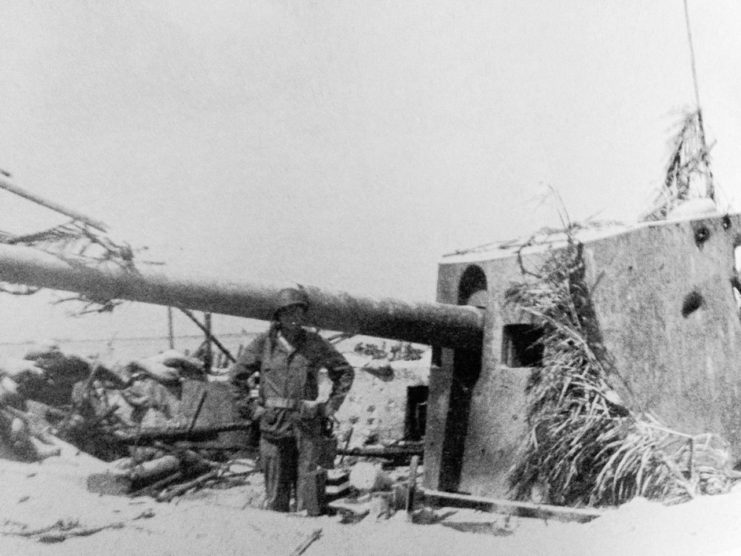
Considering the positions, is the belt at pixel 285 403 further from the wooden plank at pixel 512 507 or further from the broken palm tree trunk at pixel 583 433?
the broken palm tree trunk at pixel 583 433

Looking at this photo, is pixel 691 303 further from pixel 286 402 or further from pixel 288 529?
pixel 288 529

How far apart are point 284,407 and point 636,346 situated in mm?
2222

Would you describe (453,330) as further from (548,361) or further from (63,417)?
(63,417)

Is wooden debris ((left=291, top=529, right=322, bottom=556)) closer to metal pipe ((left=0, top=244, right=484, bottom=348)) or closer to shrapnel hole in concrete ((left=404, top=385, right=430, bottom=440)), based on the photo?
metal pipe ((left=0, top=244, right=484, bottom=348))


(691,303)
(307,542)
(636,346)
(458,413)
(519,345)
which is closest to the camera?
(307,542)

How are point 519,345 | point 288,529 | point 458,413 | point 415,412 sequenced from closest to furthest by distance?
point 288,529 < point 519,345 < point 458,413 < point 415,412

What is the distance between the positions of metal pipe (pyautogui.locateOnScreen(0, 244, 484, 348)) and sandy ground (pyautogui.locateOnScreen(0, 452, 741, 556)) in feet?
2.96

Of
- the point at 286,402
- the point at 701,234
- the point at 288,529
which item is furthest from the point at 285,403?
the point at 701,234

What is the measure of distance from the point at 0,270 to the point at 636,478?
348cm

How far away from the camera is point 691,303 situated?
555 centimetres

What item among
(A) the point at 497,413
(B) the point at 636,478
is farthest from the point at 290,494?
(B) the point at 636,478

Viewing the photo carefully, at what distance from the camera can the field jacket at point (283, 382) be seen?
4738 mm

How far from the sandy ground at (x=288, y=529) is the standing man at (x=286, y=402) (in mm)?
431

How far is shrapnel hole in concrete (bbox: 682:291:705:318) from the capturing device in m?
5.48
